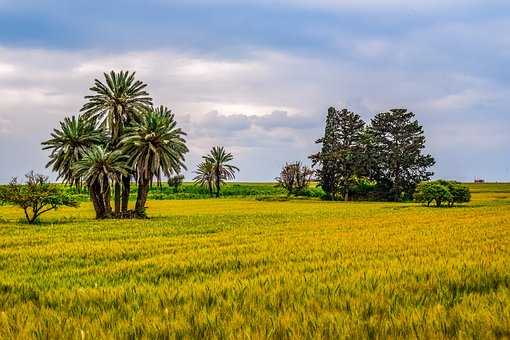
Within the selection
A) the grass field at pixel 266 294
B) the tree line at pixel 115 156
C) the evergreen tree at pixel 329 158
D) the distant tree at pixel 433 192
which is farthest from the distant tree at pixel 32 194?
the evergreen tree at pixel 329 158

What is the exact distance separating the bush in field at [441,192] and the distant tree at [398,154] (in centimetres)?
2687

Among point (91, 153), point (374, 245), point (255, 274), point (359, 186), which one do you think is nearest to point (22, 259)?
point (255, 274)

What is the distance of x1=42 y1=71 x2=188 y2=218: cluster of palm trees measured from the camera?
46.0 m

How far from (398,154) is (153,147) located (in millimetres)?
62840

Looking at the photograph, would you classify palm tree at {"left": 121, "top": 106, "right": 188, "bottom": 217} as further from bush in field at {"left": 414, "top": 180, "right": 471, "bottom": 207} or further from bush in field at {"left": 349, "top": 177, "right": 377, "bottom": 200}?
bush in field at {"left": 349, "top": 177, "right": 377, "bottom": 200}

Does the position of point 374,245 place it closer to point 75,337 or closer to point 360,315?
point 360,315

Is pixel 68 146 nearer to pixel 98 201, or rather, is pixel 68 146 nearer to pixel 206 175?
pixel 98 201

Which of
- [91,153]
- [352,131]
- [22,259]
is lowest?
[22,259]

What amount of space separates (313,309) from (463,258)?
A: 7.68m

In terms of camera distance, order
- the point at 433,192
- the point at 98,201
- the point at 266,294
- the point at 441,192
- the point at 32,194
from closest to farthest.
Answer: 1. the point at 266,294
2. the point at 32,194
3. the point at 98,201
4. the point at 441,192
5. the point at 433,192

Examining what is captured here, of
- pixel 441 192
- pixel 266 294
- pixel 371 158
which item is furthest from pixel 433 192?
pixel 266 294

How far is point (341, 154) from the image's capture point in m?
99.2

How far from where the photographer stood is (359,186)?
102 metres

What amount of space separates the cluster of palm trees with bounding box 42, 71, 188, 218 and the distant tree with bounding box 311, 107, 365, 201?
5467 cm
